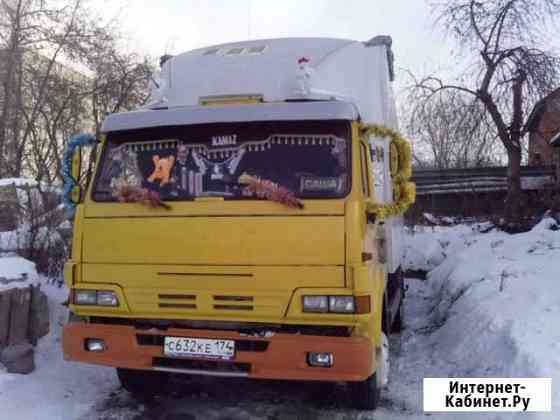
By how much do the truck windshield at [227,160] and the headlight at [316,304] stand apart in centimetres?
74

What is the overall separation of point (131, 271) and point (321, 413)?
2035 millimetres

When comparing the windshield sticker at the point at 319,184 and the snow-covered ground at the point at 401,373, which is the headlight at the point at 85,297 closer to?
the snow-covered ground at the point at 401,373

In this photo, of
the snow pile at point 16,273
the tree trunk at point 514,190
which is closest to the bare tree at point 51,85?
the snow pile at point 16,273

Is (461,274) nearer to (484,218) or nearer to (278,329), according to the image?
(278,329)

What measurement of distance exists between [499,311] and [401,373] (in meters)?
1.25

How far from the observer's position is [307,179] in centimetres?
418

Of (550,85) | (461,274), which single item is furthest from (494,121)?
(461,274)

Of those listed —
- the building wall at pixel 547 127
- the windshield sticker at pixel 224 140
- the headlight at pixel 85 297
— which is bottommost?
the headlight at pixel 85 297

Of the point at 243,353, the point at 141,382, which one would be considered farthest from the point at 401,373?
the point at 141,382

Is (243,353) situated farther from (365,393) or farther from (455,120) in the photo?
(455,120)

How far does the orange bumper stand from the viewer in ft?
12.7

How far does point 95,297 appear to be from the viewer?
4316 mm

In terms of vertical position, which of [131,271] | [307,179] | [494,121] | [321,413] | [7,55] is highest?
[7,55]

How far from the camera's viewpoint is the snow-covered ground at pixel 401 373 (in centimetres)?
471
